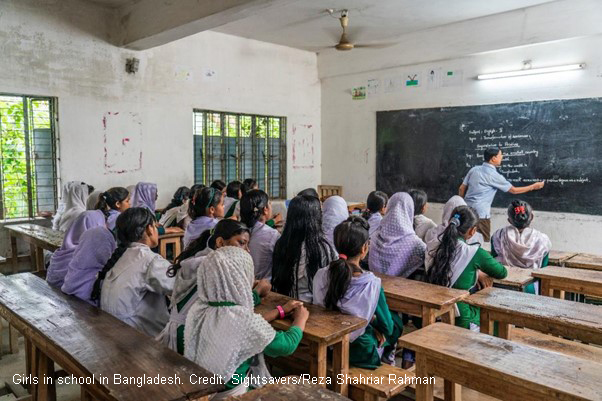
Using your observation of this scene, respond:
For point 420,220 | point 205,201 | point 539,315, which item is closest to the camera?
point 539,315

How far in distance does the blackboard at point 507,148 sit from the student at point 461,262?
11.3 ft

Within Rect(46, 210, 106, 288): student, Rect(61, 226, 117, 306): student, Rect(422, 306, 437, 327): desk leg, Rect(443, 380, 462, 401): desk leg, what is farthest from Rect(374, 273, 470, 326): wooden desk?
Rect(46, 210, 106, 288): student

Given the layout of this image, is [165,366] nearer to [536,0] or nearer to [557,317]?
[557,317]

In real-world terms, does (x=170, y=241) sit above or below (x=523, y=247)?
below

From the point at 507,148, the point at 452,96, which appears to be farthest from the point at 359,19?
the point at 507,148

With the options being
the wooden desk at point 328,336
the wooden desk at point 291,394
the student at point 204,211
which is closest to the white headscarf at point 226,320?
the wooden desk at point 291,394

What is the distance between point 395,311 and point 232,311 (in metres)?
1.25

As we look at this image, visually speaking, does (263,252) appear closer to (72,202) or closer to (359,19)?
(72,202)

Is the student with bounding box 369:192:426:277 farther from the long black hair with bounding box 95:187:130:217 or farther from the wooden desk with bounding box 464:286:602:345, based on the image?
the long black hair with bounding box 95:187:130:217

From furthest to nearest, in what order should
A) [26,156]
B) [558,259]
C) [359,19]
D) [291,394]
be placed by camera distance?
[359,19], [26,156], [558,259], [291,394]

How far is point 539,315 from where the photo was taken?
81.7 inches

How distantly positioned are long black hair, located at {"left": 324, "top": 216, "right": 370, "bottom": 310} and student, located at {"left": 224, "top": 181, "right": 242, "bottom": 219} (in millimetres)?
2315

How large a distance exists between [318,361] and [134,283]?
3.02ft

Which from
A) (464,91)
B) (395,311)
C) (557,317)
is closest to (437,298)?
(395,311)
